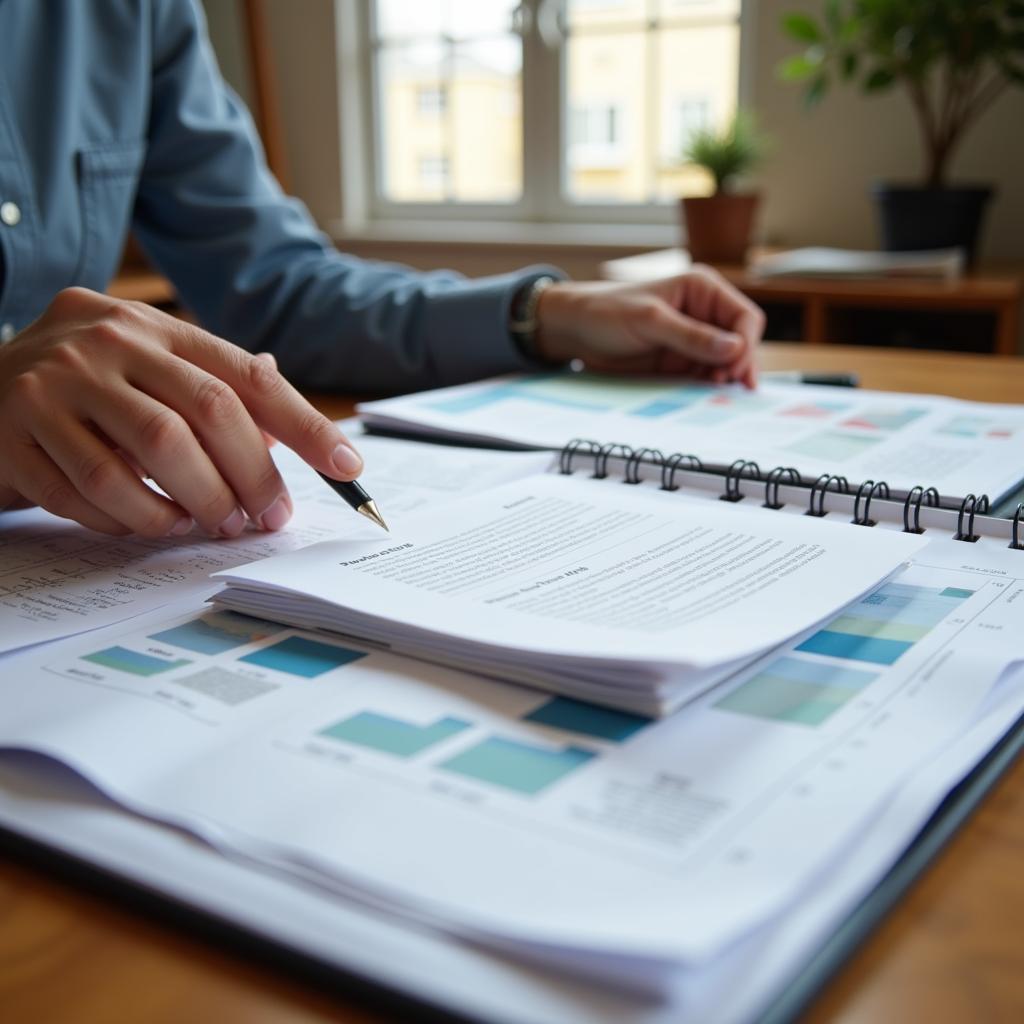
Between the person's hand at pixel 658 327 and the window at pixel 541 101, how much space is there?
1.92m

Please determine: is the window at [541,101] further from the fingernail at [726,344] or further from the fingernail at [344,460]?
the fingernail at [344,460]

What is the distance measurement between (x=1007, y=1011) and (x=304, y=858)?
7.8 inches

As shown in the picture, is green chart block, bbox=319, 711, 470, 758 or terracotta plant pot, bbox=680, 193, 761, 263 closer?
green chart block, bbox=319, 711, 470, 758

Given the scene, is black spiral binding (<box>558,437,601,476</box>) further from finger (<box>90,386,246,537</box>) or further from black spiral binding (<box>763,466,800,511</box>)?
finger (<box>90,386,246,537</box>)

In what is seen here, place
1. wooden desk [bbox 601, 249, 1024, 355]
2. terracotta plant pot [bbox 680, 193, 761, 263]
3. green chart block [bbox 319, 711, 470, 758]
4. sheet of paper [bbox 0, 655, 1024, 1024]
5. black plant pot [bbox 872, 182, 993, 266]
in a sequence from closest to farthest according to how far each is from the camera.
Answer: sheet of paper [bbox 0, 655, 1024, 1024] < green chart block [bbox 319, 711, 470, 758] < wooden desk [bbox 601, 249, 1024, 355] < black plant pot [bbox 872, 182, 993, 266] < terracotta plant pot [bbox 680, 193, 761, 263]

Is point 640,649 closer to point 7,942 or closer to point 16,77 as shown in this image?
point 7,942

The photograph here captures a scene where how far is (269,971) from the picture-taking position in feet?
Answer: 1.05

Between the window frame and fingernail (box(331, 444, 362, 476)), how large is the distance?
2.55 metres

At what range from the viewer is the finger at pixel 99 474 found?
0.60 metres

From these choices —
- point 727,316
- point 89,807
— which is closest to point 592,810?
point 89,807

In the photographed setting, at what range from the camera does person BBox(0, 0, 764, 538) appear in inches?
25.1

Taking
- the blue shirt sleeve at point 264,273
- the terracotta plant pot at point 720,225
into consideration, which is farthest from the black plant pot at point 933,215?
the blue shirt sleeve at point 264,273

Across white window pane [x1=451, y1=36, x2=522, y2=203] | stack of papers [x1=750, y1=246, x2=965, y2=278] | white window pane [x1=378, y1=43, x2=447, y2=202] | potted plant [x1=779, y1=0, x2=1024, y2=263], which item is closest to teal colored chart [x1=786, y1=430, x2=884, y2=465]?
stack of papers [x1=750, y1=246, x2=965, y2=278]

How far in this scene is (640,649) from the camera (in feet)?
1.37
